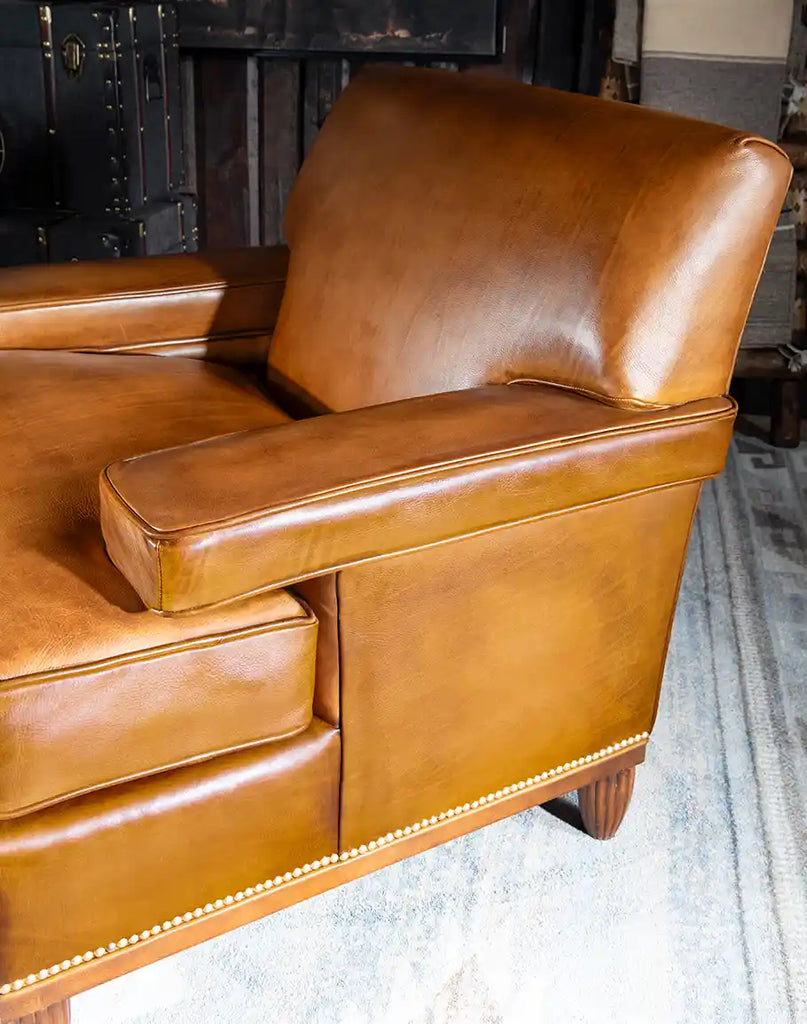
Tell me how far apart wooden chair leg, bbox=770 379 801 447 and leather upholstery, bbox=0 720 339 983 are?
6.36 feet

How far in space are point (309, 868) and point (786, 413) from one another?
77.7 inches

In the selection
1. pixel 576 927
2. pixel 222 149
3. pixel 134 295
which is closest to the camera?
pixel 576 927

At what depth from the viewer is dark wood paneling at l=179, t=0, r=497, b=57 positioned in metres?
2.91

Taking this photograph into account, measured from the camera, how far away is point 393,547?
111 cm

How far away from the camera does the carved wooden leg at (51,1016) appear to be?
1.13 m

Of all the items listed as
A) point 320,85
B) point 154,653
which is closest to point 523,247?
point 154,653

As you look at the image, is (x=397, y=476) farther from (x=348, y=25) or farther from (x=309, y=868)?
(x=348, y=25)

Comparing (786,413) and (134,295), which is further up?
(134,295)

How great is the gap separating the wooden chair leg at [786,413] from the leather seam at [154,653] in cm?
198

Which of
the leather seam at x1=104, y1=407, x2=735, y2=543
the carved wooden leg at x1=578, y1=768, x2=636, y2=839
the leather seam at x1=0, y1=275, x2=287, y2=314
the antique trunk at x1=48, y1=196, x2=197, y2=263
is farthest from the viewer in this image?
the antique trunk at x1=48, y1=196, x2=197, y2=263

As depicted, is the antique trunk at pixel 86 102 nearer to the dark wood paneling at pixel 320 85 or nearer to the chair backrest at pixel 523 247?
the dark wood paneling at pixel 320 85

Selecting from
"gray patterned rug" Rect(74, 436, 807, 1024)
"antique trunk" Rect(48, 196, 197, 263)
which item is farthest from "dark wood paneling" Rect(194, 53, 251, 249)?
"gray patterned rug" Rect(74, 436, 807, 1024)

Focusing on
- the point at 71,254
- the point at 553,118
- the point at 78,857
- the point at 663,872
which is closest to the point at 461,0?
the point at 71,254

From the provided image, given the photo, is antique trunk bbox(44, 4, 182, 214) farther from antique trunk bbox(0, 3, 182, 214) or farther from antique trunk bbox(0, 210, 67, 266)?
antique trunk bbox(0, 210, 67, 266)
